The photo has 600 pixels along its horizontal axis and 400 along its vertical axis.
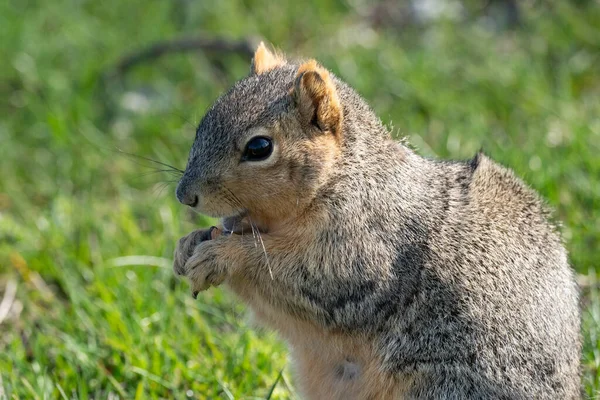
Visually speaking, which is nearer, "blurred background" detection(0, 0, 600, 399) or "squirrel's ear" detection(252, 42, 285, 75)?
"squirrel's ear" detection(252, 42, 285, 75)

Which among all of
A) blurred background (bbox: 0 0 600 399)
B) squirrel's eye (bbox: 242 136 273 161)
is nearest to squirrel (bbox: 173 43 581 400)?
squirrel's eye (bbox: 242 136 273 161)

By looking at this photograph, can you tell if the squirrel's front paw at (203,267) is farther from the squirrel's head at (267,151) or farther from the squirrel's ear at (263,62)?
the squirrel's ear at (263,62)

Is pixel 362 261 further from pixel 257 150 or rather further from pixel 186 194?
pixel 186 194

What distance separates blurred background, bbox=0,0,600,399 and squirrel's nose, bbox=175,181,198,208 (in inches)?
18.8

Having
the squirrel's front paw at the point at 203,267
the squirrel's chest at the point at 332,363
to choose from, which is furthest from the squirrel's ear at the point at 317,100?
the squirrel's chest at the point at 332,363

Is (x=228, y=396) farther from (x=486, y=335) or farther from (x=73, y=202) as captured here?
(x=73, y=202)

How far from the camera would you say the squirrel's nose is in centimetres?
292

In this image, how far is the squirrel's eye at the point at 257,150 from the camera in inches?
115

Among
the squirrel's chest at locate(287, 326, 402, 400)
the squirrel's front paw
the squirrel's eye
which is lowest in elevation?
the squirrel's chest at locate(287, 326, 402, 400)

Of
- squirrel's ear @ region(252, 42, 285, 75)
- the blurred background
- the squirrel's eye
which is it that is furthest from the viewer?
the blurred background

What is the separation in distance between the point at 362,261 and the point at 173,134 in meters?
2.52

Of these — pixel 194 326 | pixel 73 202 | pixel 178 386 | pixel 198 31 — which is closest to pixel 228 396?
pixel 178 386

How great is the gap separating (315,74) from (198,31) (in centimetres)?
345

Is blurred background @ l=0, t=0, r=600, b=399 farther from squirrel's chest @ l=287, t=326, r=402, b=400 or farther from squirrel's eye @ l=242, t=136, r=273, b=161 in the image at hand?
squirrel's eye @ l=242, t=136, r=273, b=161
